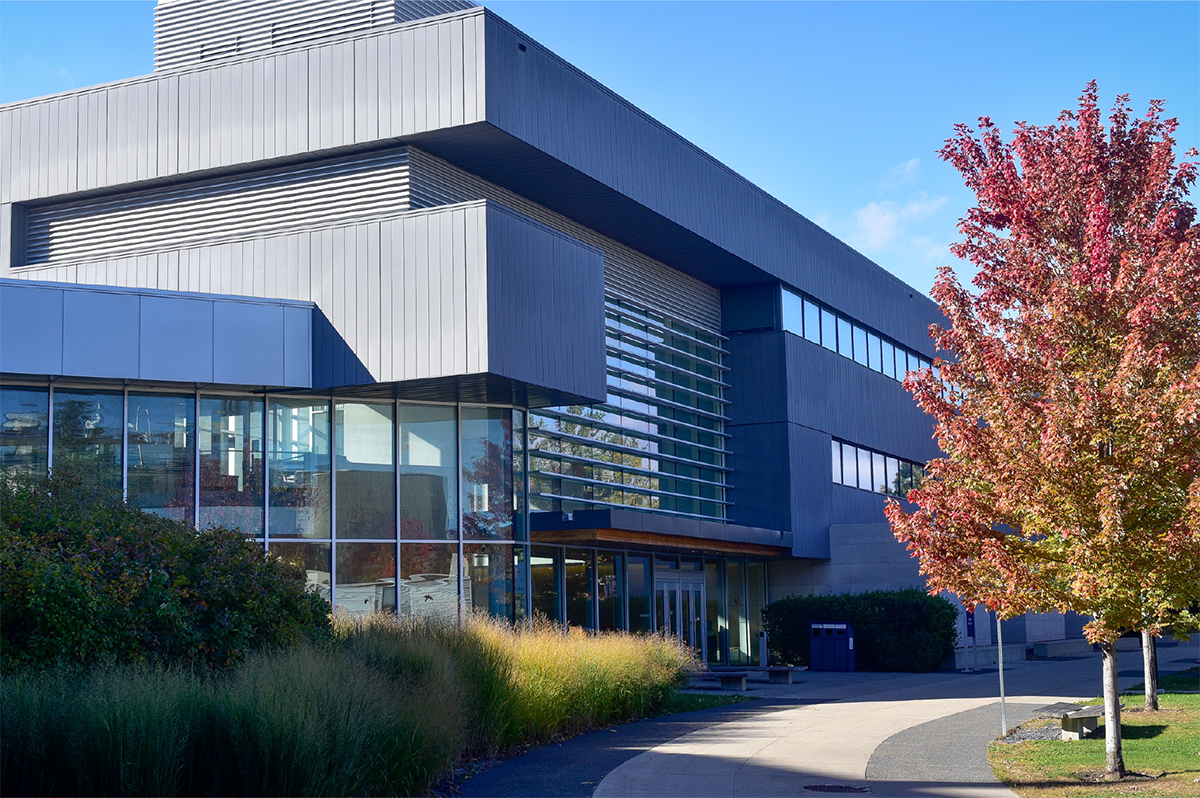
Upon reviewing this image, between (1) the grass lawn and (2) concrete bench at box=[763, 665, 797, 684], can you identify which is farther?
(2) concrete bench at box=[763, 665, 797, 684]

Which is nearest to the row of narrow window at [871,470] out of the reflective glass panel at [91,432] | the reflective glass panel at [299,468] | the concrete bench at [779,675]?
the concrete bench at [779,675]

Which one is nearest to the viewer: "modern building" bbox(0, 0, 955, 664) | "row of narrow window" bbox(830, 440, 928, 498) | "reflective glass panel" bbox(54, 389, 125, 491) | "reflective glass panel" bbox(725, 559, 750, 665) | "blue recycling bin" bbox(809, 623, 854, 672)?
"reflective glass panel" bbox(54, 389, 125, 491)

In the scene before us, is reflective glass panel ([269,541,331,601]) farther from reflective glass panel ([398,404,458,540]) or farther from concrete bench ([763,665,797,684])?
concrete bench ([763,665,797,684])

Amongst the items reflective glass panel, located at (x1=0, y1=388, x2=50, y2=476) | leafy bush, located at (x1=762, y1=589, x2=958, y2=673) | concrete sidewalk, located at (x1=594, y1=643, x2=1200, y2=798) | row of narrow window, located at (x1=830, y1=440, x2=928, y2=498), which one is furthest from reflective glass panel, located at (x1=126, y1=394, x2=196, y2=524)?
row of narrow window, located at (x1=830, y1=440, x2=928, y2=498)

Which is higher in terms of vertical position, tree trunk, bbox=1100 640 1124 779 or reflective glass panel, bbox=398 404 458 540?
reflective glass panel, bbox=398 404 458 540

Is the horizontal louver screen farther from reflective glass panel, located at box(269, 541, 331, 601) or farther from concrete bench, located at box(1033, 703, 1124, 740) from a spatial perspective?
concrete bench, located at box(1033, 703, 1124, 740)

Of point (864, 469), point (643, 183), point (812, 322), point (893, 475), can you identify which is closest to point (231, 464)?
point (643, 183)

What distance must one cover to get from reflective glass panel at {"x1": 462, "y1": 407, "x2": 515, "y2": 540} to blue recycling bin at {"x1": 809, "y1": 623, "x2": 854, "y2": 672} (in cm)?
1251

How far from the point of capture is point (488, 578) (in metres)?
24.8

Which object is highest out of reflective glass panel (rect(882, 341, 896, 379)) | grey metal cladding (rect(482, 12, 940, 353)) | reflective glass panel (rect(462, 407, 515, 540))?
grey metal cladding (rect(482, 12, 940, 353))

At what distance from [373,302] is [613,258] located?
35.1ft

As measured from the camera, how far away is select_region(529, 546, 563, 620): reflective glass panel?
91.8 ft

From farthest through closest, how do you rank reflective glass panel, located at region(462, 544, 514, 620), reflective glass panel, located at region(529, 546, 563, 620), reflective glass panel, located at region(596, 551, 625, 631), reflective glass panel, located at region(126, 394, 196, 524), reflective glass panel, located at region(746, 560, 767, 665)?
1. reflective glass panel, located at region(746, 560, 767, 665)
2. reflective glass panel, located at region(596, 551, 625, 631)
3. reflective glass panel, located at region(529, 546, 563, 620)
4. reflective glass panel, located at region(462, 544, 514, 620)
5. reflective glass panel, located at region(126, 394, 196, 524)

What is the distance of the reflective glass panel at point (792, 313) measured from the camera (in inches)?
1499
